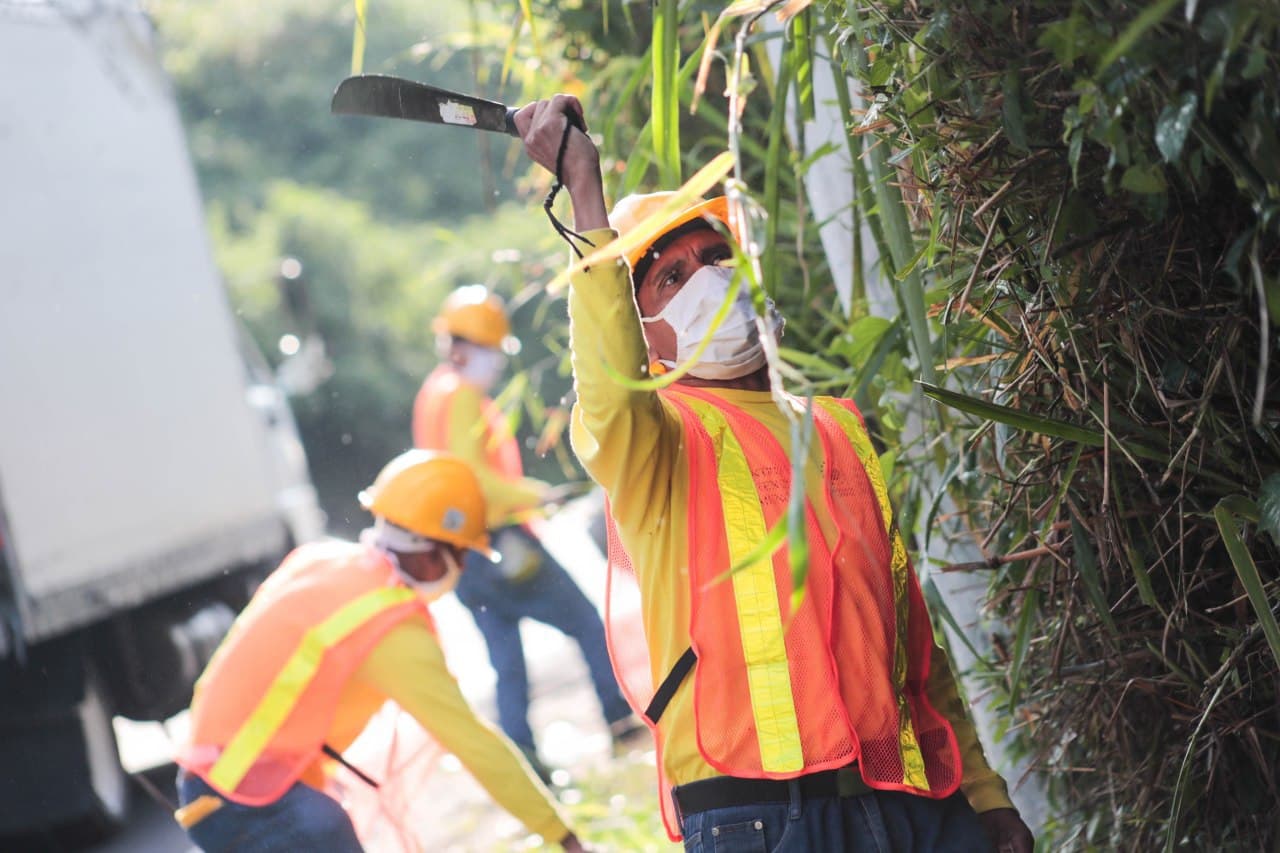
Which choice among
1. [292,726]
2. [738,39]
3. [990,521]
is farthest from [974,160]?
[292,726]

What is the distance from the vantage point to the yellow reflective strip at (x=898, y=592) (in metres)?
1.97

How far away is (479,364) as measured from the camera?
5.95m

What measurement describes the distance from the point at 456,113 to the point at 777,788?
92 cm

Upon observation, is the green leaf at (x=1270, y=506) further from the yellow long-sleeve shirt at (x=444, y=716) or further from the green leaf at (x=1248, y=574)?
the yellow long-sleeve shirt at (x=444, y=716)

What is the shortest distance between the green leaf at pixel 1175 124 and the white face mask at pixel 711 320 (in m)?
0.70

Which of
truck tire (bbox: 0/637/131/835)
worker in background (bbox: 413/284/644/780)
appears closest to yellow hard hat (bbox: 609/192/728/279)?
worker in background (bbox: 413/284/644/780)

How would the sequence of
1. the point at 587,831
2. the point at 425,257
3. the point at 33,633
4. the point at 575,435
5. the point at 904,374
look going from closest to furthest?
the point at 575,435
the point at 904,374
the point at 587,831
the point at 33,633
the point at 425,257

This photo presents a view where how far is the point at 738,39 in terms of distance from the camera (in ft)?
5.36

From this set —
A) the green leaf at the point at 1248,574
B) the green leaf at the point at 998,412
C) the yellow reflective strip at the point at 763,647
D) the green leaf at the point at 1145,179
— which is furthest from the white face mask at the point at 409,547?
the green leaf at the point at 1145,179

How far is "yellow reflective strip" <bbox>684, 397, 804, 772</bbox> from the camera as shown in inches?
74.4

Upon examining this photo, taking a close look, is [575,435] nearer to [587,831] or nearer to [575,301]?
[575,301]

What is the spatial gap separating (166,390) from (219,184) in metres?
12.1

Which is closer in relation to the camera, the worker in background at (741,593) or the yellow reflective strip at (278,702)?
the worker in background at (741,593)

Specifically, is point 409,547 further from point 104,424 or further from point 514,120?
point 104,424
